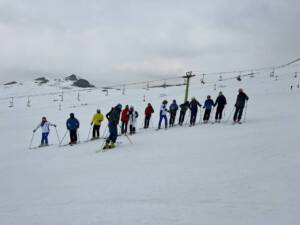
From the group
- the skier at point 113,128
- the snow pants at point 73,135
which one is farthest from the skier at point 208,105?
the snow pants at point 73,135

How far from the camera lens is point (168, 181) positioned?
31.2 feet

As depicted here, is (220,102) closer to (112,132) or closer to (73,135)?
(112,132)

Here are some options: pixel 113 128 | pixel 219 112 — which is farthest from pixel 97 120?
pixel 219 112

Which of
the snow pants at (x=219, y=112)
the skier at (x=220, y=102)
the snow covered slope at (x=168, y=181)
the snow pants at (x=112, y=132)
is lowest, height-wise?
the snow covered slope at (x=168, y=181)

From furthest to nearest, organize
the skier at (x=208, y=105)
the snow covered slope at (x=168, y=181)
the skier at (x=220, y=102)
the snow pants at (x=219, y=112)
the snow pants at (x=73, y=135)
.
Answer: the skier at (x=208, y=105) → the snow pants at (x=219, y=112) → the skier at (x=220, y=102) → the snow pants at (x=73, y=135) → the snow covered slope at (x=168, y=181)

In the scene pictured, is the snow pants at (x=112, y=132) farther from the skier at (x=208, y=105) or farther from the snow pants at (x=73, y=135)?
the skier at (x=208, y=105)

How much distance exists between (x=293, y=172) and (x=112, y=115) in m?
8.88

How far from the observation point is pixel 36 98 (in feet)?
177

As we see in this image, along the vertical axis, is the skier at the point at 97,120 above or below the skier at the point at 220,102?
below

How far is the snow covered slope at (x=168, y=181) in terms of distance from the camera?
23.4ft

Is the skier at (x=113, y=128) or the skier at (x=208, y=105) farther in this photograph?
the skier at (x=208, y=105)

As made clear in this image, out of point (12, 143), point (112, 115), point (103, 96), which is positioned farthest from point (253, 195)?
point (103, 96)

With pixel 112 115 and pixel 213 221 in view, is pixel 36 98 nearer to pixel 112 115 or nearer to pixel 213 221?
pixel 112 115

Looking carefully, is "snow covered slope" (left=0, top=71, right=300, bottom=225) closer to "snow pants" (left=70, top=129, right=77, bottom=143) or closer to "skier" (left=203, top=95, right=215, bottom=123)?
"skier" (left=203, top=95, right=215, bottom=123)
